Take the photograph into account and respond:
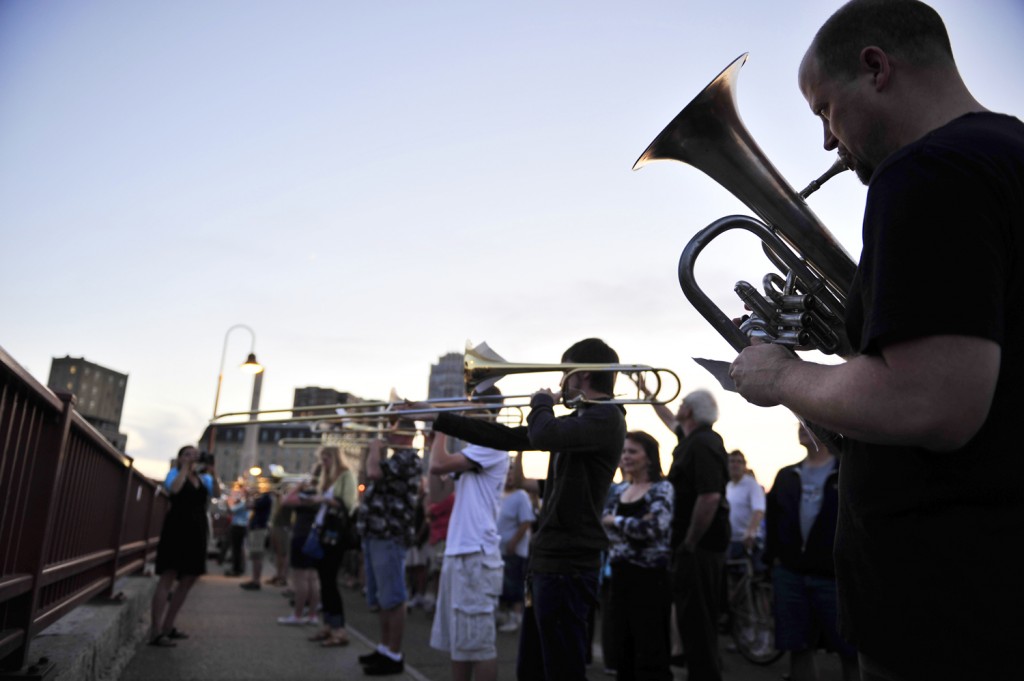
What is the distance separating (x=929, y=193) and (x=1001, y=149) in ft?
0.54

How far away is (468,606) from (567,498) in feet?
4.37

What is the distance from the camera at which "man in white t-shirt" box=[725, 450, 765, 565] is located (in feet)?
27.8

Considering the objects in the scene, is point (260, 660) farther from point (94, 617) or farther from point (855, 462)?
point (855, 462)

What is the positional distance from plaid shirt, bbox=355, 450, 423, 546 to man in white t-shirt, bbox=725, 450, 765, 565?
352 cm

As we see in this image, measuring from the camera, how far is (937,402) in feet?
3.97

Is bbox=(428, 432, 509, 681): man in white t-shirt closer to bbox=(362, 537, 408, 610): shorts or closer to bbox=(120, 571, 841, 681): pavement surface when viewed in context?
bbox=(362, 537, 408, 610): shorts

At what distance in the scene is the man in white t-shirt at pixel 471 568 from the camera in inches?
177

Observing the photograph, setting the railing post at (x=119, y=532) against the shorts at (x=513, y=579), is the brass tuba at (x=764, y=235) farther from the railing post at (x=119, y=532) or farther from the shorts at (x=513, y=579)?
the shorts at (x=513, y=579)

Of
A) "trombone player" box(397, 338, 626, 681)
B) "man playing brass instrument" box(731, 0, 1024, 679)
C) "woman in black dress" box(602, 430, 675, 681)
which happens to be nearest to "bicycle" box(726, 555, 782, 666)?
"woman in black dress" box(602, 430, 675, 681)

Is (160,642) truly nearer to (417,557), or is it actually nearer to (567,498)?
(567,498)

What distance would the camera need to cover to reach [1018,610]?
1.21m

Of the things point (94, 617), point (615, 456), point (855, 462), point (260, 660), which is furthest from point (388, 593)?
point (855, 462)

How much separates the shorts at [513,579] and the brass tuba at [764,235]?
7178mm

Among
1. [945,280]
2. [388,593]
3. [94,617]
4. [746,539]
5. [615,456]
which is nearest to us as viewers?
[945,280]
